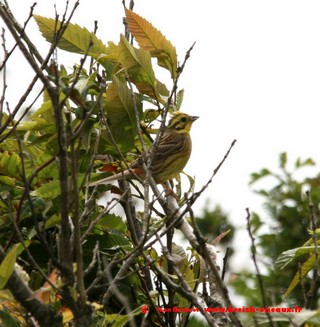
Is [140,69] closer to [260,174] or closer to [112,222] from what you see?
[112,222]

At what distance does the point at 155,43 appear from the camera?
211 inches

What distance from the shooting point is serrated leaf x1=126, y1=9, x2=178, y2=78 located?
5281mm

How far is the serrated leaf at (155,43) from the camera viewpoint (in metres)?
5.28

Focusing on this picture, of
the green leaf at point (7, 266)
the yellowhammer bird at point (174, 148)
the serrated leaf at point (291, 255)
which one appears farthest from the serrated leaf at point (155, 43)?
the green leaf at point (7, 266)

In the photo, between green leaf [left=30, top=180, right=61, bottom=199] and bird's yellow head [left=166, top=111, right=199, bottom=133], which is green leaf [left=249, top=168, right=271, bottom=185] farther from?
green leaf [left=30, top=180, right=61, bottom=199]

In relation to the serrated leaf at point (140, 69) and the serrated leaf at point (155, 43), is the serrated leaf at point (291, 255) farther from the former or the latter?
the serrated leaf at point (155, 43)

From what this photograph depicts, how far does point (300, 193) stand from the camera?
21.3 ft

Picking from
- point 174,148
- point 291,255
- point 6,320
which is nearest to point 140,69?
point 291,255

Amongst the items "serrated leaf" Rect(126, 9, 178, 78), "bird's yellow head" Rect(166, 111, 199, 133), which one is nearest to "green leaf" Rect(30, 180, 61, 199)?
"serrated leaf" Rect(126, 9, 178, 78)

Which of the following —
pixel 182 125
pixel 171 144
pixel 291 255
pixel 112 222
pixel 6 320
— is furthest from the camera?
pixel 182 125

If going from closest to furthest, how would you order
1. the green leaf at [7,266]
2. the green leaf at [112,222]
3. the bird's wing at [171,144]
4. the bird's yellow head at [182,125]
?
the green leaf at [7,266]
the green leaf at [112,222]
the bird's wing at [171,144]
the bird's yellow head at [182,125]

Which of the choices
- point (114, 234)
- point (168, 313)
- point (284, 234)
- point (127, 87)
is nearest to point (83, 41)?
point (127, 87)

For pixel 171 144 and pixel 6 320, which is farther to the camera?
pixel 171 144

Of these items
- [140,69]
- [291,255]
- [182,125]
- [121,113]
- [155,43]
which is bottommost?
[291,255]
